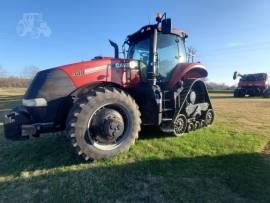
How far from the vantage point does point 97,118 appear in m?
3.54

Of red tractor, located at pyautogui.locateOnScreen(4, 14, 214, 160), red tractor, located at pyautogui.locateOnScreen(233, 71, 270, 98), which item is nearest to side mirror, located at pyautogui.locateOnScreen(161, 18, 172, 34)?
red tractor, located at pyautogui.locateOnScreen(4, 14, 214, 160)

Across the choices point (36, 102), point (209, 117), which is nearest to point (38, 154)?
point (36, 102)

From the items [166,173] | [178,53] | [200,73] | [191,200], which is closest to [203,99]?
[200,73]

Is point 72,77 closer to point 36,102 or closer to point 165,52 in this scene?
point 36,102

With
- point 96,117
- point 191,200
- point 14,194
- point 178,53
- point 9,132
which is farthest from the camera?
point 178,53

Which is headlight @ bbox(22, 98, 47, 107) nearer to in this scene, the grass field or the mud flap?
the mud flap

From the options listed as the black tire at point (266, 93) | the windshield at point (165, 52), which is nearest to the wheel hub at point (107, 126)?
the windshield at point (165, 52)

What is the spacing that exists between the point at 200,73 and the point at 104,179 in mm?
3920

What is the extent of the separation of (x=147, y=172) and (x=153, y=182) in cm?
28

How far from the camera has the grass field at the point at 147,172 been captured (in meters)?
2.60

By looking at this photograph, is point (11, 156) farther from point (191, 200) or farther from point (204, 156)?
point (204, 156)

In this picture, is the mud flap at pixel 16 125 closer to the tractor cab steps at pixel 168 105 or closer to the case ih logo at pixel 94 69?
the case ih logo at pixel 94 69

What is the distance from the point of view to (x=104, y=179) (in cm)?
296

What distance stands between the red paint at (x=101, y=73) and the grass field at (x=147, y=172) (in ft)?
4.46
